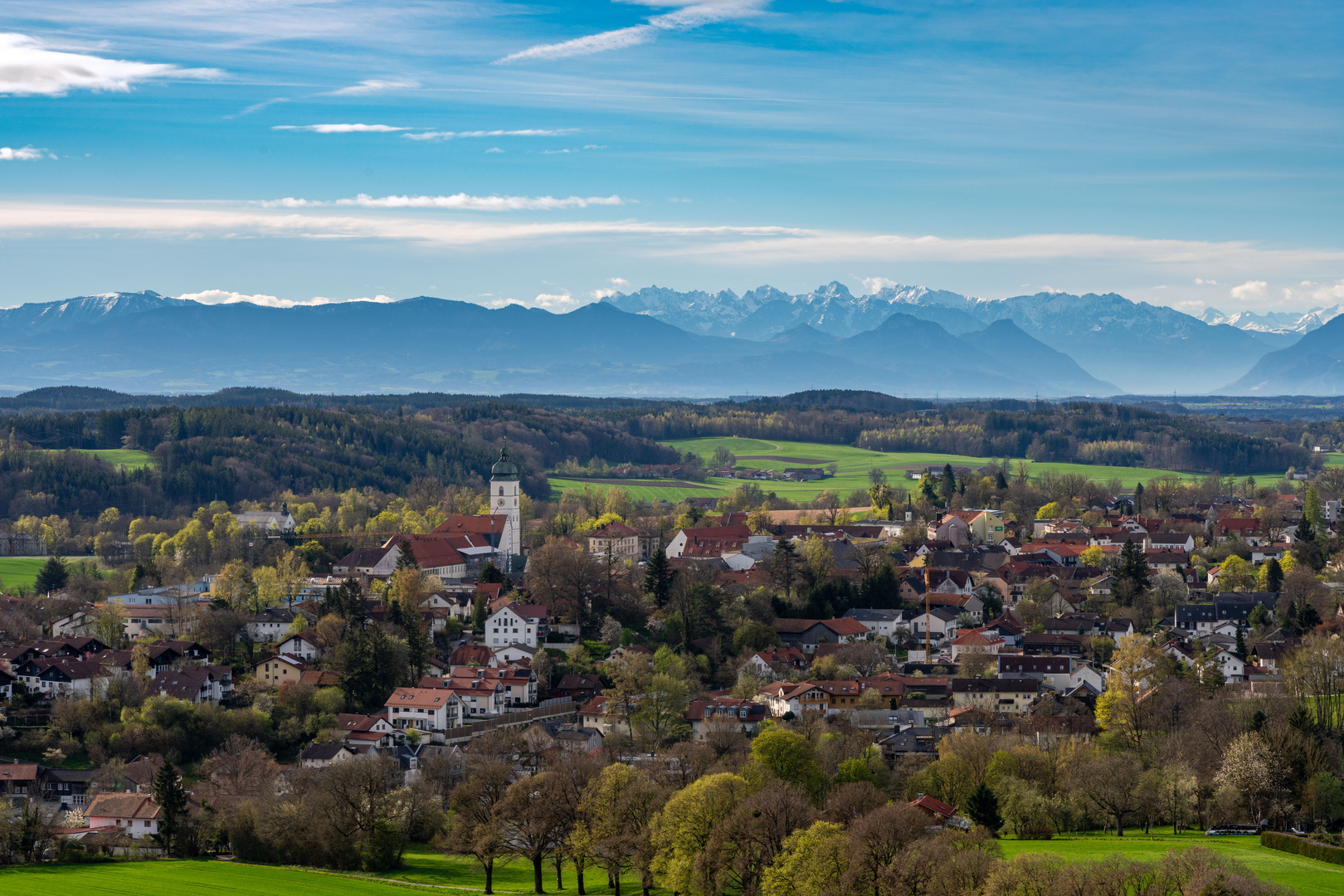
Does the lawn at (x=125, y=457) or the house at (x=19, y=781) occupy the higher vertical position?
the lawn at (x=125, y=457)

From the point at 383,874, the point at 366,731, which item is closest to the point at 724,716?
the point at 366,731

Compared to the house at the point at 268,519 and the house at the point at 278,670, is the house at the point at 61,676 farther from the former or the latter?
the house at the point at 268,519

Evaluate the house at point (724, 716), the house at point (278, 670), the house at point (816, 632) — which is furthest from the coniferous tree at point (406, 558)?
the house at point (724, 716)

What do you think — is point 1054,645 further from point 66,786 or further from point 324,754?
A: point 66,786

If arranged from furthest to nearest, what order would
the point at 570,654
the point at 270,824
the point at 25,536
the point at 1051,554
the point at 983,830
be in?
1. the point at 25,536
2. the point at 1051,554
3. the point at 570,654
4. the point at 270,824
5. the point at 983,830

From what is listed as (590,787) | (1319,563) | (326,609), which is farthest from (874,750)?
(1319,563)

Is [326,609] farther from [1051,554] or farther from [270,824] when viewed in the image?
[1051,554]

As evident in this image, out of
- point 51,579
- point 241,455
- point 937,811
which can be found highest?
point 241,455
